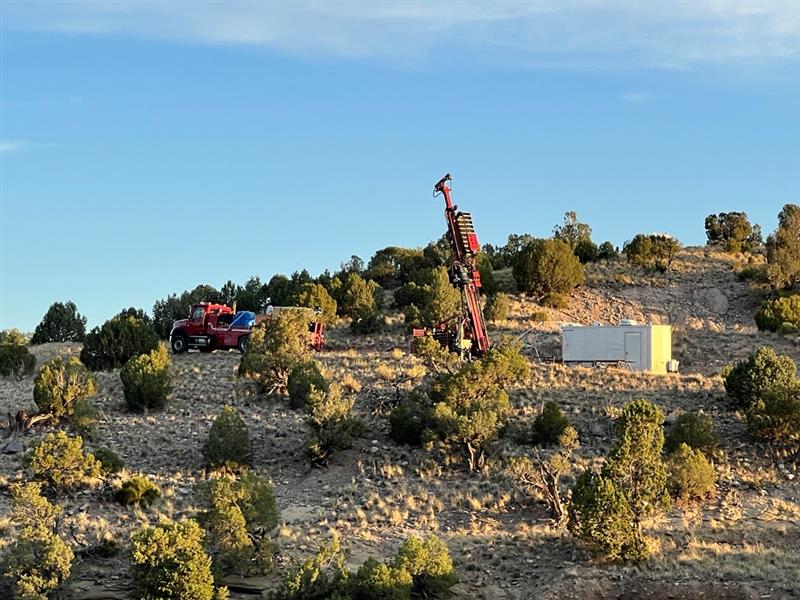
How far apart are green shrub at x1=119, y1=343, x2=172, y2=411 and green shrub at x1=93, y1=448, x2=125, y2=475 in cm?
586

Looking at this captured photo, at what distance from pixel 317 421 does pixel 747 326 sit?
119ft

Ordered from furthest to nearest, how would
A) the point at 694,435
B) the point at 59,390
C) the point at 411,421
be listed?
the point at 59,390 → the point at 411,421 → the point at 694,435

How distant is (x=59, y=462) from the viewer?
25016mm

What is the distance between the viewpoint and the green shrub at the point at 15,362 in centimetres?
4359

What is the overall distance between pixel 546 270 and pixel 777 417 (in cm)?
3161

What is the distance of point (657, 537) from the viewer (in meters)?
22.9

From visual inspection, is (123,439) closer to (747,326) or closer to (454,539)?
(454,539)

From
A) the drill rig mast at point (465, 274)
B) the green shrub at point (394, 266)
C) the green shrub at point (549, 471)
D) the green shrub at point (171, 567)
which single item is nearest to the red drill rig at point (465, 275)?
the drill rig mast at point (465, 274)

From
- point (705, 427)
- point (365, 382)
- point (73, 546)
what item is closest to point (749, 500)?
point (705, 427)

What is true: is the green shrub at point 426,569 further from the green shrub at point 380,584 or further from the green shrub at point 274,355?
the green shrub at point 274,355

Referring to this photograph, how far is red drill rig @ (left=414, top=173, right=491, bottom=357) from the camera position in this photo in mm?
38500

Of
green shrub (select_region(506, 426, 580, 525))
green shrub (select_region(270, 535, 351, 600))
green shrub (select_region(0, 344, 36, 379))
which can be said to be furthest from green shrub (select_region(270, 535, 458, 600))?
green shrub (select_region(0, 344, 36, 379))

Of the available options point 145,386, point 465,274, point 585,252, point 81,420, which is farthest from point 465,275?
point 585,252

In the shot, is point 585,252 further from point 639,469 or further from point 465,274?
point 639,469
